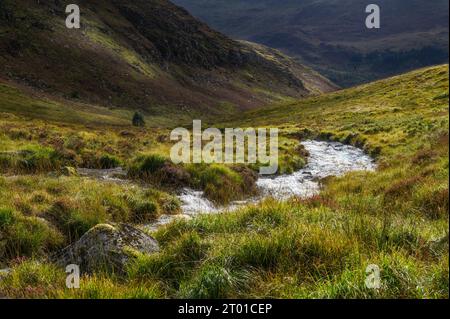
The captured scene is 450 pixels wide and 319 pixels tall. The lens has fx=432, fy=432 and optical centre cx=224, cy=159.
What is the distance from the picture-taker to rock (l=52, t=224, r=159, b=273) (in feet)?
23.2

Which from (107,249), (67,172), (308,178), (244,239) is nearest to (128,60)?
(308,178)

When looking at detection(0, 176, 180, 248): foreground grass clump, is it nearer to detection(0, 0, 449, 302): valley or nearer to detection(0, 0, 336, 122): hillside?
detection(0, 0, 449, 302): valley

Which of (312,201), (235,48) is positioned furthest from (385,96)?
(235,48)

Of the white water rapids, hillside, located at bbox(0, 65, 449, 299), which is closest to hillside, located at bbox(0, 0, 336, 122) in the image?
the white water rapids

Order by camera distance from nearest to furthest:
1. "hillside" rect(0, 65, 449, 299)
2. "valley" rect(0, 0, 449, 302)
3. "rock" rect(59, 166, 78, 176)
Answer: "hillside" rect(0, 65, 449, 299), "valley" rect(0, 0, 449, 302), "rock" rect(59, 166, 78, 176)

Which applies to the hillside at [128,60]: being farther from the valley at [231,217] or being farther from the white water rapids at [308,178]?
the white water rapids at [308,178]

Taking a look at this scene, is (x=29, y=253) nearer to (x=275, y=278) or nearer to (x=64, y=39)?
(x=275, y=278)

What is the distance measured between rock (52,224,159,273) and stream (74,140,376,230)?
2941mm

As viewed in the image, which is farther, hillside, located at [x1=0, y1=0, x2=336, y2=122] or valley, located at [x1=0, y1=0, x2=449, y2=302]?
hillside, located at [x1=0, y1=0, x2=336, y2=122]

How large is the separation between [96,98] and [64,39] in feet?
61.8

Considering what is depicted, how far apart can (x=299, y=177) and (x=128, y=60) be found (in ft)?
292

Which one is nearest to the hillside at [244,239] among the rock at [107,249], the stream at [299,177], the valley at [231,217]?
the valley at [231,217]

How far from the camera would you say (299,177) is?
23.8 metres
